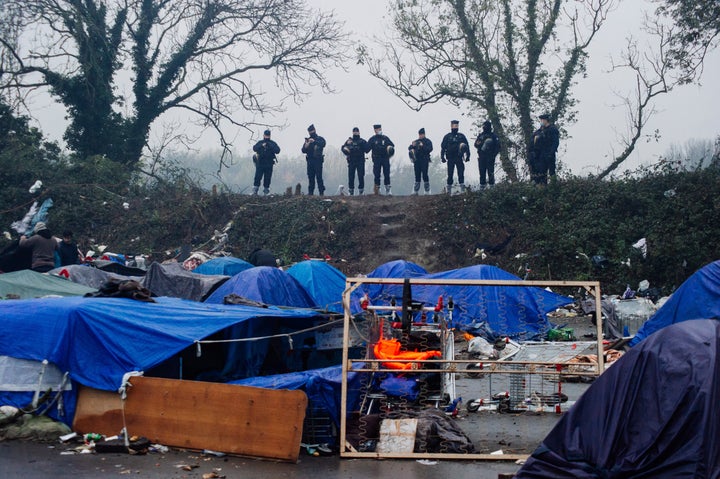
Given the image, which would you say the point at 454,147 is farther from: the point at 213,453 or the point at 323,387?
the point at 213,453

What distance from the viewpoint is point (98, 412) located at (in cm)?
1002

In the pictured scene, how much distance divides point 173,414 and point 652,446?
564 centimetres

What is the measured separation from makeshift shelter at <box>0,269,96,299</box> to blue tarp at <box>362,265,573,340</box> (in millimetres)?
6349

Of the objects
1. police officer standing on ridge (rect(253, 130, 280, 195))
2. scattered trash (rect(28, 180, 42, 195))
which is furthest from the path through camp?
scattered trash (rect(28, 180, 42, 195))

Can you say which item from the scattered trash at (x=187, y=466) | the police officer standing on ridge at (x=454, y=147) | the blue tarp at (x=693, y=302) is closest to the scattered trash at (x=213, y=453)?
the scattered trash at (x=187, y=466)

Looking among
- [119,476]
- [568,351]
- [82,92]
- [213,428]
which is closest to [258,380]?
[213,428]

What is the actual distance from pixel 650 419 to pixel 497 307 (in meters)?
12.4

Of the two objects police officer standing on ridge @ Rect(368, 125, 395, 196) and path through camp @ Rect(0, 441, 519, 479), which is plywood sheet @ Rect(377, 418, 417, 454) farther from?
police officer standing on ridge @ Rect(368, 125, 395, 196)

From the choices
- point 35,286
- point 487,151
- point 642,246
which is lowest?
point 35,286

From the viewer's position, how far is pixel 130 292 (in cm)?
1161

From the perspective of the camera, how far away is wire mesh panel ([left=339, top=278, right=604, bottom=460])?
30.0ft

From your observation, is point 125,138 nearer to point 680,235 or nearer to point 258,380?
point 680,235

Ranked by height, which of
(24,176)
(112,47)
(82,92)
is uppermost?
(112,47)

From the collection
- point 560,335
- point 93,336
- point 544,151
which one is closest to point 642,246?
point 544,151
